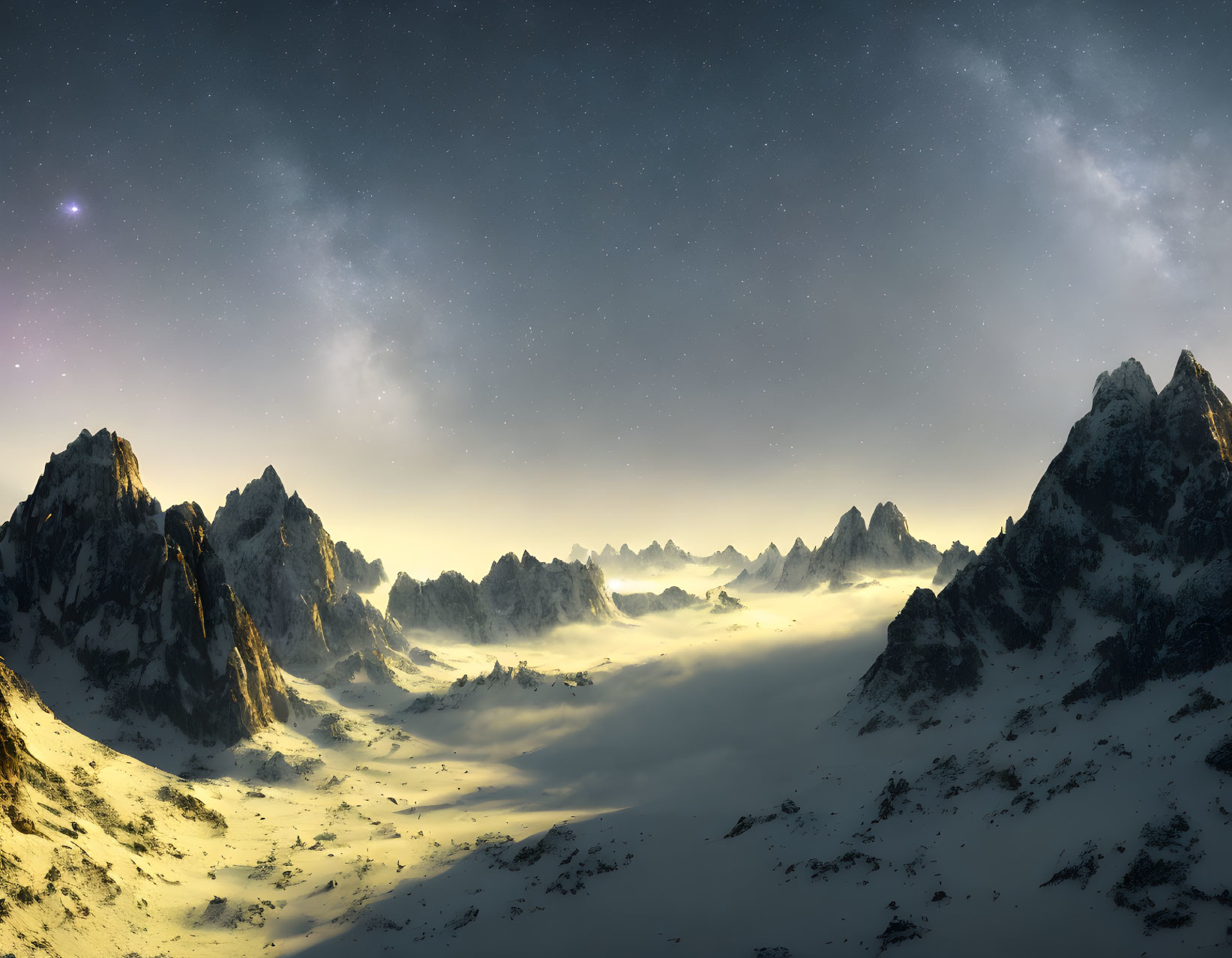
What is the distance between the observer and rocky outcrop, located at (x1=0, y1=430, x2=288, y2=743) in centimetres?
7175

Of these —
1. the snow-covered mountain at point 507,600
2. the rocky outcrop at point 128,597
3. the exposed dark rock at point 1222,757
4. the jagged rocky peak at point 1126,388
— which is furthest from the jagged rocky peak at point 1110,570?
the snow-covered mountain at point 507,600

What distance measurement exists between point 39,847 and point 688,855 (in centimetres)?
4387

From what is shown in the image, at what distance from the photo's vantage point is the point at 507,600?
18725 cm

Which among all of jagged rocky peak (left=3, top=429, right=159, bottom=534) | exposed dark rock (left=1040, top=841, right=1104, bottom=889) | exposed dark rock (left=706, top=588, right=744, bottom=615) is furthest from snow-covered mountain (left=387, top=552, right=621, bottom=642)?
exposed dark rock (left=1040, top=841, right=1104, bottom=889)

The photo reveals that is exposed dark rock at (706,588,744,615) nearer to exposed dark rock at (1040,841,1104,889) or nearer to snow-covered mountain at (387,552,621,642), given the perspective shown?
snow-covered mountain at (387,552,621,642)

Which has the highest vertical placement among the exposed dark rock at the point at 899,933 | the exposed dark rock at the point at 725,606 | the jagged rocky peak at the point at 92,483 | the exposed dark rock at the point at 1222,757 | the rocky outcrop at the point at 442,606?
the jagged rocky peak at the point at 92,483

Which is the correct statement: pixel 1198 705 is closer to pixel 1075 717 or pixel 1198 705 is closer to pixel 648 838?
pixel 1075 717

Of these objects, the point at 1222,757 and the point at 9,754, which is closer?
the point at 1222,757

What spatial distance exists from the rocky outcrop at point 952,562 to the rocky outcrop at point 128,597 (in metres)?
171

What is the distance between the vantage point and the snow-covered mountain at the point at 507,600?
17050 cm

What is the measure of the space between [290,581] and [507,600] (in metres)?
80.0

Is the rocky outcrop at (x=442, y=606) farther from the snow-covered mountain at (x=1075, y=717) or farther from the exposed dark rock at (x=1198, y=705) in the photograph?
the exposed dark rock at (x=1198, y=705)

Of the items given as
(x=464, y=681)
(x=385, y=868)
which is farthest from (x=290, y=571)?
(x=385, y=868)

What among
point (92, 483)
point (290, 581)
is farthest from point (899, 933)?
point (290, 581)
